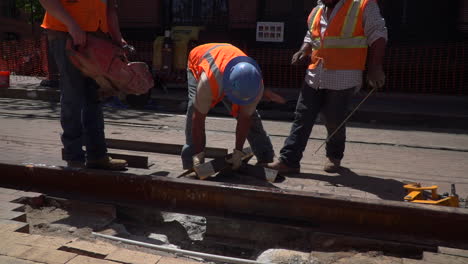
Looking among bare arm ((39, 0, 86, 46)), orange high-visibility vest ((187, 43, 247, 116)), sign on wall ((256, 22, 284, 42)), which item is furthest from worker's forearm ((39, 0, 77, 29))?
sign on wall ((256, 22, 284, 42))

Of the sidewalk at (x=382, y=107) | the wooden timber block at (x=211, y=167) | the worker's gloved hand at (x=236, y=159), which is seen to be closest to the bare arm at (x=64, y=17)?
the wooden timber block at (x=211, y=167)

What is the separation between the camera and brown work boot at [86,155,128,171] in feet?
12.5

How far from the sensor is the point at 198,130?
3.79m

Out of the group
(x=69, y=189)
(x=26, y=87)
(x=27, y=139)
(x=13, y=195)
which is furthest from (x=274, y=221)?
(x=26, y=87)

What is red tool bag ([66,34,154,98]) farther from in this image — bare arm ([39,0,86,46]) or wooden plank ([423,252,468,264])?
wooden plank ([423,252,468,264])

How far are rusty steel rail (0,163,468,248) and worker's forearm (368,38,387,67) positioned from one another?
1442 mm

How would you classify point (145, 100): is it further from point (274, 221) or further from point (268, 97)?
point (274, 221)

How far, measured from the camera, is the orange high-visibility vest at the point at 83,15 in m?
3.40

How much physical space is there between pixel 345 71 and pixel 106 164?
2.24m

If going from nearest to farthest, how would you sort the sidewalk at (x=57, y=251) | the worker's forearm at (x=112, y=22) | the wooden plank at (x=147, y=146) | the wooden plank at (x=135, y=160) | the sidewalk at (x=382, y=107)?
the sidewalk at (x=57, y=251) → the worker's forearm at (x=112, y=22) → the wooden plank at (x=135, y=160) → the wooden plank at (x=147, y=146) → the sidewalk at (x=382, y=107)

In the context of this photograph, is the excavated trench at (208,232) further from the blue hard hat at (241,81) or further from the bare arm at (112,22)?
the bare arm at (112,22)

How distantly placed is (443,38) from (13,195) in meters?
10.1

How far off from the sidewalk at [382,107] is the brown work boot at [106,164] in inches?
191

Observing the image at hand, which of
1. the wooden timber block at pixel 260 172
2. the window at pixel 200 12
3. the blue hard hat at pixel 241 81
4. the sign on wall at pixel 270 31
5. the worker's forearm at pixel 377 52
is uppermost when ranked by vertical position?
the window at pixel 200 12
